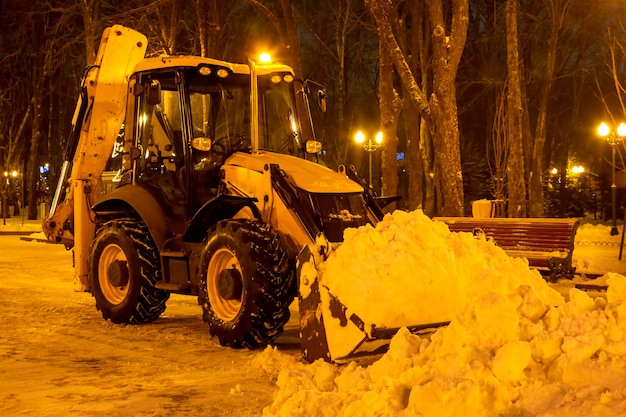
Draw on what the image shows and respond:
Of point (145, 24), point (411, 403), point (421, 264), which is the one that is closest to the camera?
point (411, 403)

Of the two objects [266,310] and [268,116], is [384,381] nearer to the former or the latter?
[266,310]

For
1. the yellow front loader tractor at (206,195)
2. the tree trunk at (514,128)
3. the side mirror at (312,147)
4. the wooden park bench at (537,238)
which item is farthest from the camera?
the tree trunk at (514,128)

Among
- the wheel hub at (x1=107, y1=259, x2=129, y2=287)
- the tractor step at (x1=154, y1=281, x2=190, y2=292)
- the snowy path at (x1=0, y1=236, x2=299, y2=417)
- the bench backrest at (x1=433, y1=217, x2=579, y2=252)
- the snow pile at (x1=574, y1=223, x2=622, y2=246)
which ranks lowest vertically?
the snowy path at (x1=0, y1=236, x2=299, y2=417)

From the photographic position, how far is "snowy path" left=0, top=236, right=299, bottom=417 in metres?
6.11

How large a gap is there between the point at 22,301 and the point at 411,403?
8.71 m

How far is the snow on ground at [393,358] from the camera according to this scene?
4.85 metres

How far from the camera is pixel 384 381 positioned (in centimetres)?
518

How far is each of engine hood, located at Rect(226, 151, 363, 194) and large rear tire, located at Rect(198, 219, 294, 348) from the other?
79cm

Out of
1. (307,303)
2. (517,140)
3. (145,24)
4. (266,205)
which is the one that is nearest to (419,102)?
(517,140)

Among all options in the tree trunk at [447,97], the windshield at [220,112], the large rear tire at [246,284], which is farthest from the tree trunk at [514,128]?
the large rear tire at [246,284]

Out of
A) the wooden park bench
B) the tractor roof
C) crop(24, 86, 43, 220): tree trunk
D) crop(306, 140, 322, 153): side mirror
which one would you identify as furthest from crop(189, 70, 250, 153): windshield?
crop(24, 86, 43, 220): tree trunk

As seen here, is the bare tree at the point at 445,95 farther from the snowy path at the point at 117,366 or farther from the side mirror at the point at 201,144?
the side mirror at the point at 201,144

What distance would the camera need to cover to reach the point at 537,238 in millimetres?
14555

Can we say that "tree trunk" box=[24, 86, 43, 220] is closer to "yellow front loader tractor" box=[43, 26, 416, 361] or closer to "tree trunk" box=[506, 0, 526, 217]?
"tree trunk" box=[506, 0, 526, 217]
